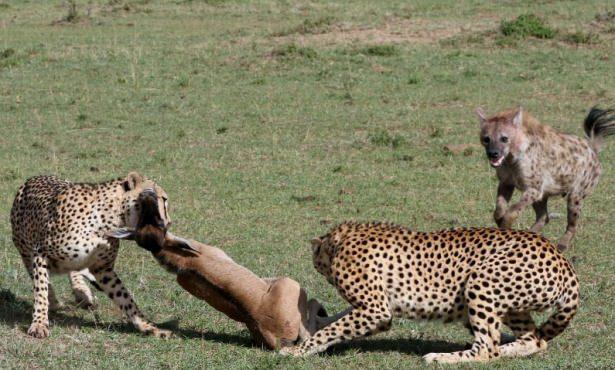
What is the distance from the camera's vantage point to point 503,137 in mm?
9398

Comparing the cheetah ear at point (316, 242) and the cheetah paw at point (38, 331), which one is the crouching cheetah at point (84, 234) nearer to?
→ the cheetah paw at point (38, 331)

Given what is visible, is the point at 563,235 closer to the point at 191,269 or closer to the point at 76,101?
the point at 191,269

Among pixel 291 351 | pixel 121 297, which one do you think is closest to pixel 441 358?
pixel 291 351

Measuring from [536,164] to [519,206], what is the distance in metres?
0.44

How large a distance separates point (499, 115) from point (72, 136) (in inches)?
245

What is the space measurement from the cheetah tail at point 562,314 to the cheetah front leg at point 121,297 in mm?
2231

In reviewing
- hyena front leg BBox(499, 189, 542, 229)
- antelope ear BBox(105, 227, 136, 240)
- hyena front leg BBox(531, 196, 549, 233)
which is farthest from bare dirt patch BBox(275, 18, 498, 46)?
antelope ear BBox(105, 227, 136, 240)

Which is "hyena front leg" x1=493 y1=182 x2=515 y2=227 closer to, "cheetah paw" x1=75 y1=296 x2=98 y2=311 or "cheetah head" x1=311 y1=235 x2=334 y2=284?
"cheetah head" x1=311 y1=235 x2=334 y2=284

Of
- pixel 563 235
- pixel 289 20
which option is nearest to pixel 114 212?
pixel 563 235

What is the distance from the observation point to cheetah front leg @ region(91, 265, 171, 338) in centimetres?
689

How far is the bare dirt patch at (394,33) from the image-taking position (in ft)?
64.1

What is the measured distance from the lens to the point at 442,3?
78.0 feet

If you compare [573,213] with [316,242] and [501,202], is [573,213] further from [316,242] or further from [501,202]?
[316,242]

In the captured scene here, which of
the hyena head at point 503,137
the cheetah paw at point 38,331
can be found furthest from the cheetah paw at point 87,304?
the hyena head at point 503,137
